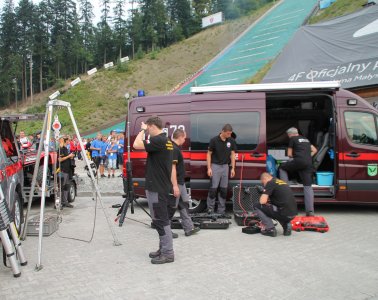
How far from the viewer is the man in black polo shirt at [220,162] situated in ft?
25.4

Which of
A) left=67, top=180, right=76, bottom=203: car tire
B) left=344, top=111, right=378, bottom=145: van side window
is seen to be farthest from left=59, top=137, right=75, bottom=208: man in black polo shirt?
left=344, top=111, right=378, bottom=145: van side window

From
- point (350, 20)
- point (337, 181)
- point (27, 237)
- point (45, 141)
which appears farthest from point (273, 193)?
point (350, 20)

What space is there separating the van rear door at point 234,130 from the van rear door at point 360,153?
5.56 ft

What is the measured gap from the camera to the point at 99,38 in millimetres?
85125

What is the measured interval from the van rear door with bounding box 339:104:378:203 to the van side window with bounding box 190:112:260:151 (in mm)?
1811

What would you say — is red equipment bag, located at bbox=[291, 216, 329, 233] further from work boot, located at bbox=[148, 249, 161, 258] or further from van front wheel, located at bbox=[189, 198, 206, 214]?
work boot, located at bbox=[148, 249, 161, 258]

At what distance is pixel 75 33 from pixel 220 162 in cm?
8151

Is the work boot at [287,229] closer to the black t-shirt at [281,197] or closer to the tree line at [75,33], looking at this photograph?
the black t-shirt at [281,197]

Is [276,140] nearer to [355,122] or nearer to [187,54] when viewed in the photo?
[355,122]

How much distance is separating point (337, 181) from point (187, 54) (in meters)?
58.2

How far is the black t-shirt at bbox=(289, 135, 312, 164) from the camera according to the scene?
778 cm

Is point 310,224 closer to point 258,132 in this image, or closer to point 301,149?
point 301,149

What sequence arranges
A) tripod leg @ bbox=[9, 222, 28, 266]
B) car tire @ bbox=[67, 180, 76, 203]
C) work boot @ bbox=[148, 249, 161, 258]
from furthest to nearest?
1. car tire @ bbox=[67, 180, 76, 203]
2. work boot @ bbox=[148, 249, 161, 258]
3. tripod leg @ bbox=[9, 222, 28, 266]

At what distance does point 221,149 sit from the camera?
7746 mm
